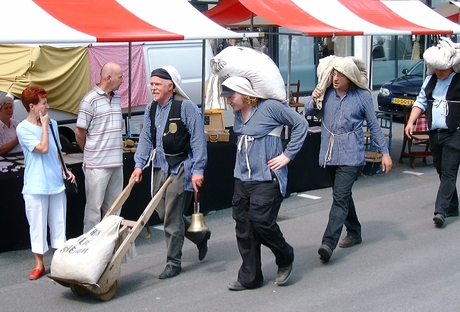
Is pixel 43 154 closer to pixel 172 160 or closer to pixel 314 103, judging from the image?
pixel 172 160

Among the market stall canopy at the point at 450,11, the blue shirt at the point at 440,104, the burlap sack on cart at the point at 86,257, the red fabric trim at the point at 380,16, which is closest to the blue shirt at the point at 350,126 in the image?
the blue shirt at the point at 440,104

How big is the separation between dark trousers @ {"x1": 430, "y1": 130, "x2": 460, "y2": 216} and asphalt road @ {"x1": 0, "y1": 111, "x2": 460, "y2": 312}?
0.27 metres

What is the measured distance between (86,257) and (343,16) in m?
5.88

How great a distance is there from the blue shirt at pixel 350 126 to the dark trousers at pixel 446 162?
4.41 feet

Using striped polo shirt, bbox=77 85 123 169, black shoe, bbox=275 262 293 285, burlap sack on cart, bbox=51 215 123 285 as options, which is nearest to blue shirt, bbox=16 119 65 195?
striped polo shirt, bbox=77 85 123 169

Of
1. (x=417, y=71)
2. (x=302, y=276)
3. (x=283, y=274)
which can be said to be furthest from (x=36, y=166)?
(x=417, y=71)

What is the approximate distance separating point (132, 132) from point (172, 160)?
116 inches

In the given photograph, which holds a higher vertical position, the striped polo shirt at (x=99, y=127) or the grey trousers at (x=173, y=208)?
the striped polo shirt at (x=99, y=127)

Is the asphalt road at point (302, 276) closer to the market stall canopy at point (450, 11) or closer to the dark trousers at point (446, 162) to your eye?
the dark trousers at point (446, 162)

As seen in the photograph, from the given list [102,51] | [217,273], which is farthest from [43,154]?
[102,51]

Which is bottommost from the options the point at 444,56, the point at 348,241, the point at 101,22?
the point at 348,241

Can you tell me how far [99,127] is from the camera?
5.98m

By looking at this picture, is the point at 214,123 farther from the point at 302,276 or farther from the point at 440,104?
the point at 302,276

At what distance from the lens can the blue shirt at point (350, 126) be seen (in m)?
5.90
